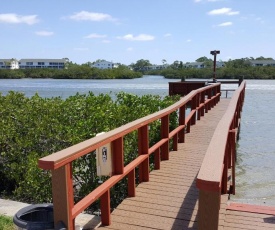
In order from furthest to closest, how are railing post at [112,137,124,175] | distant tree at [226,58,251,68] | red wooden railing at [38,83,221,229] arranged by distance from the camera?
1. distant tree at [226,58,251,68]
2. railing post at [112,137,124,175]
3. red wooden railing at [38,83,221,229]

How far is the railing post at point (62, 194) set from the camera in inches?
114

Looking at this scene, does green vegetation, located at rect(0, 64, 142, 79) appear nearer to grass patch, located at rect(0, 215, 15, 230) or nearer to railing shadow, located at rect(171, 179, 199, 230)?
railing shadow, located at rect(171, 179, 199, 230)

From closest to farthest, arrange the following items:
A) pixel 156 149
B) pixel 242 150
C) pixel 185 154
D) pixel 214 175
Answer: pixel 214 175 < pixel 156 149 < pixel 185 154 < pixel 242 150

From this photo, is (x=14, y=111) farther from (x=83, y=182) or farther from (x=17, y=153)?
(x=83, y=182)

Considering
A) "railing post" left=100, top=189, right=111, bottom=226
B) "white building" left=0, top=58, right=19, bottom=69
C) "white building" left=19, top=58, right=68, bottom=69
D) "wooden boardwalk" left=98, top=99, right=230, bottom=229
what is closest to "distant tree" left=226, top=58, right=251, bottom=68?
"white building" left=19, top=58, right=68, bottom=69

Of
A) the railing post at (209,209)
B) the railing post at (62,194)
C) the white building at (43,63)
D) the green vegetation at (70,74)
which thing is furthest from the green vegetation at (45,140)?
the white building at (43,63)

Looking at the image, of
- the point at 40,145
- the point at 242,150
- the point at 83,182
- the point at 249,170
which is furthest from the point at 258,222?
the point at 242,150

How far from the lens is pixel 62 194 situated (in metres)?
2.91

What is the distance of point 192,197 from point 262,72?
4752 inches

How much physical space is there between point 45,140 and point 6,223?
2606 mm

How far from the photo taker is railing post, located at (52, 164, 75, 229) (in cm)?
289

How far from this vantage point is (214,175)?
7.42 ft

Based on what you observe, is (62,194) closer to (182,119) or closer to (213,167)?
(213,167)

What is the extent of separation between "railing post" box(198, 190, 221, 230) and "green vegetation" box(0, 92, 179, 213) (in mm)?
3646
